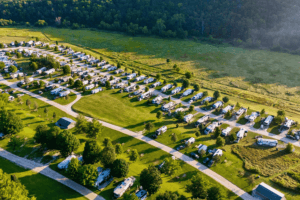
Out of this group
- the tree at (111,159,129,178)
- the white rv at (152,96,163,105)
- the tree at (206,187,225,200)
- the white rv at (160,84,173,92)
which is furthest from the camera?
A: the white rv at (160,84,173,92)

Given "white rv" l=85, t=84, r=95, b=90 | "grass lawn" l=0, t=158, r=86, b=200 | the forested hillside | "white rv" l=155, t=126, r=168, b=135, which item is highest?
the forested hillside

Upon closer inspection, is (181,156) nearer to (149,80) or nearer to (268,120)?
(268,120)

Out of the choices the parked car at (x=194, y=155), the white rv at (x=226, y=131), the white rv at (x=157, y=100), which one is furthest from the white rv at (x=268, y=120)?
the white rv at (x=157, y=100)

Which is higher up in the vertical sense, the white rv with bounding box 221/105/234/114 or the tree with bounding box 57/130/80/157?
the white rv with bounding box 221/105/234/114

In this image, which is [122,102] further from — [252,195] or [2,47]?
[2,47]

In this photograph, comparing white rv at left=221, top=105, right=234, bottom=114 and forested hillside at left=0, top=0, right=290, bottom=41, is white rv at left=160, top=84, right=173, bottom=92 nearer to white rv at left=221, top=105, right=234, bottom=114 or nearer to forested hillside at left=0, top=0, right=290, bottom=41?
white rv at left=221, top=105, right=234, bottom=114

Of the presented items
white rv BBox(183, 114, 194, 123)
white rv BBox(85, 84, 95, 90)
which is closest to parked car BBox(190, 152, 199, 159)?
white rv BBox(183, 114, 194, 123)
